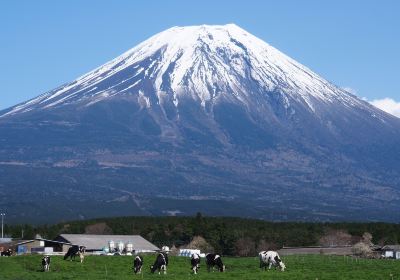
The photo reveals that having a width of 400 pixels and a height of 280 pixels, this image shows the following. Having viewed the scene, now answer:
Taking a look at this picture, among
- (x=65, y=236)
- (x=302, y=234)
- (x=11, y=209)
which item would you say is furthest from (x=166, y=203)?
(x=65, y=236)

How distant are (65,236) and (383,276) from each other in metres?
44.8

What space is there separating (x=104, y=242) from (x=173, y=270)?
3448 centimetres

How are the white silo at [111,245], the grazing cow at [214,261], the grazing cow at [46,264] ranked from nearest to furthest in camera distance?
the grazing cow at [46,264] → the grazing cow at [214,261] → the white silo at [111,245]

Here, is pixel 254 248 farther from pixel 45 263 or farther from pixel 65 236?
pixel 45 263

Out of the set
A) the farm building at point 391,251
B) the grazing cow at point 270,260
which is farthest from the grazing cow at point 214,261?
the farm building at point 391,251

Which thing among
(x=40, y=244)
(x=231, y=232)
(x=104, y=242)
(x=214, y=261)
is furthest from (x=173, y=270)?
(x=231, y=232)

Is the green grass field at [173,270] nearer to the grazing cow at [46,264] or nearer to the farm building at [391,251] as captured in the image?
the grazing cow at [46,264]

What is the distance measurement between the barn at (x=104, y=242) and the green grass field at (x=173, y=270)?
2435 cm

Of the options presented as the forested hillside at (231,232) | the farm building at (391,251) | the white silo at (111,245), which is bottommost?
the farm building at (391,251)

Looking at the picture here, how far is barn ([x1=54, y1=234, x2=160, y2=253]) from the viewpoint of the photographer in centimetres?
7650

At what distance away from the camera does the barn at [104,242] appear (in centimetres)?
7650

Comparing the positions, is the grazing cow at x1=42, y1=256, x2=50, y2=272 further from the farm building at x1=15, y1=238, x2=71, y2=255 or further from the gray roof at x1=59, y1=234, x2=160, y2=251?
the gray roof at x1=59, y1=234, x2=160, y2=251

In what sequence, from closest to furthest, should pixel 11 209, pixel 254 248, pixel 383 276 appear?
pixel 383 276
pixel 254 248
pixel 11 209

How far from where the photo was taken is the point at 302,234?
96812 mm
